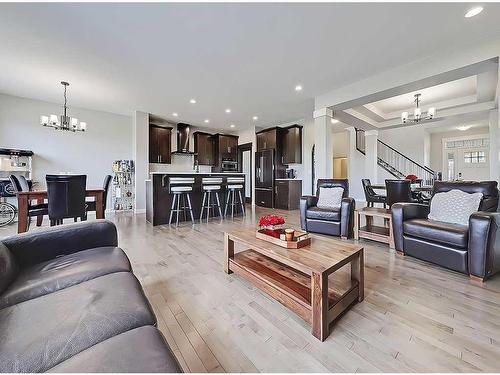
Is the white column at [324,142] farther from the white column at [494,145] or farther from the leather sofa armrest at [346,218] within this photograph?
the white column at [494,145]

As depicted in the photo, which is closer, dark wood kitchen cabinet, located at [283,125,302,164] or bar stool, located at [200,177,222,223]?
bar stool, located at [200,177,222,223]

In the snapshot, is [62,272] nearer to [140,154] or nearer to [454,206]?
[454,206]

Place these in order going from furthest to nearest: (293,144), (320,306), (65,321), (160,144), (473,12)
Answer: (293,144) → (160,144) → (473,12) → (320,306) → (65,321)

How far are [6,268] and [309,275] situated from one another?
1.81 meters

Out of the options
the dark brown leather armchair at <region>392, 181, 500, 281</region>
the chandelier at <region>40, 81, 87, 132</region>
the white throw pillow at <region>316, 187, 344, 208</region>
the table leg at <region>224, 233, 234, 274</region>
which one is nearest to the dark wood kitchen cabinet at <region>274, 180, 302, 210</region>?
the white throw pillow at <region>316, 187, 344, 208</region>

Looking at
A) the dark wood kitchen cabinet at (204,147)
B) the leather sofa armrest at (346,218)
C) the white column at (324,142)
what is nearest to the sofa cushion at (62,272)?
the leather sofa armrest at (346,218)

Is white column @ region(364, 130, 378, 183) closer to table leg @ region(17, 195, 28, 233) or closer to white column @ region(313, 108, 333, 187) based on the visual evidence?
white column @ region(313, 108, 333, 187)

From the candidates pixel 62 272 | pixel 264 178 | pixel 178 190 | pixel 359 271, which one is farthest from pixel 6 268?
pixel 264 178

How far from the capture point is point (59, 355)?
2.30 feet

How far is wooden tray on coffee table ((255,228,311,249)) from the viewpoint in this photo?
1.77 meters

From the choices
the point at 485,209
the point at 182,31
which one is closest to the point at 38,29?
the point at 182,31

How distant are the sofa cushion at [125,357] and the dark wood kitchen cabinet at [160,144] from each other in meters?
6.66

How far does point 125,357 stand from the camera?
0.67 meters

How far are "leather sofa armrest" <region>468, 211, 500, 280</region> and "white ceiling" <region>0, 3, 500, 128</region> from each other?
2.25 metres
